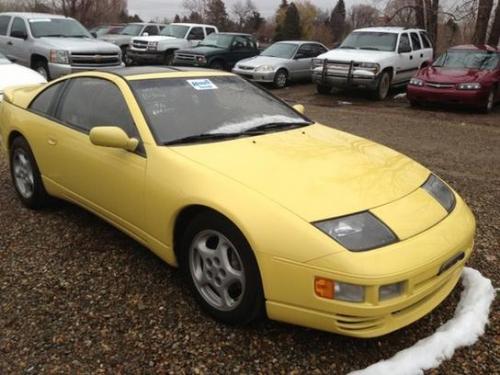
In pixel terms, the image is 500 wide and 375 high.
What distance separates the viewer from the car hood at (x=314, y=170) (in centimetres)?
264

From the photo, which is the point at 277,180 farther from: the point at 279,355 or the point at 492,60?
the point at 492,60

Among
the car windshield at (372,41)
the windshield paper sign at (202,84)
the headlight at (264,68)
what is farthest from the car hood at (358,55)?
the windshield paper sign at (202,84)

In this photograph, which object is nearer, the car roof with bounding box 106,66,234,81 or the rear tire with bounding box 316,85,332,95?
the car roof with bounding box 106,66,234,81

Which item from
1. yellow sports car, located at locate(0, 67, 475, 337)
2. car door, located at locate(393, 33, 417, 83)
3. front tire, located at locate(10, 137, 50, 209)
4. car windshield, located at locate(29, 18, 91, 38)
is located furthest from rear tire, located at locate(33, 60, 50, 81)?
car door, located at locate(393, 33, 417, 83)

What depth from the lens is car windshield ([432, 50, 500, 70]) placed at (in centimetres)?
1142

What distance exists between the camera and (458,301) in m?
3.16

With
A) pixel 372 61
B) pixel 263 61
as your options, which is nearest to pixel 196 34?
pixel 263 61

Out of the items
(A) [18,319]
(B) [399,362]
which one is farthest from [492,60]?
(A) [18,319]

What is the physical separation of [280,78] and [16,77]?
849 cm

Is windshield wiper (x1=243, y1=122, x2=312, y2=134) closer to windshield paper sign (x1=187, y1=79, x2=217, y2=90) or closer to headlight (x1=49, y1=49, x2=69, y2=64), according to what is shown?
windshield paper sign (x1=187, y1=79, x2=217, y2=90)

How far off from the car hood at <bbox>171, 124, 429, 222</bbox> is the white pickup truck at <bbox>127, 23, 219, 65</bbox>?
15.6 meters

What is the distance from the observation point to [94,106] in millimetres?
3830

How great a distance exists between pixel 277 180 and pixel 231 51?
14601 mm

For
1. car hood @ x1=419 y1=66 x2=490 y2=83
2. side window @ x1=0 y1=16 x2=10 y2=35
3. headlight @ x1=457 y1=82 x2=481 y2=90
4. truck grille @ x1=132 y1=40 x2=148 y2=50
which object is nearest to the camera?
headlight @ x1=457 y1=82 x2=481 y2=90
